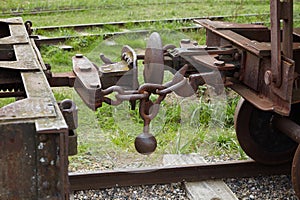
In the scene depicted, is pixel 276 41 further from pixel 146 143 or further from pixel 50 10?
pixel 50 10

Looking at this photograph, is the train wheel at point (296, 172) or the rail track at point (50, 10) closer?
the train wheel at point (296, 172)

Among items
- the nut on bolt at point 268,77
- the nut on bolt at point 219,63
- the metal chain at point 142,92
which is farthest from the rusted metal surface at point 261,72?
the metal chain at point 142,92

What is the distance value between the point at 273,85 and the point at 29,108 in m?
1.75

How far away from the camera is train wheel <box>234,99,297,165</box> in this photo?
15.3 ft

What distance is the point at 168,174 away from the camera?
4.52 metres

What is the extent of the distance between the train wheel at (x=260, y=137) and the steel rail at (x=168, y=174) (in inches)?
3.9

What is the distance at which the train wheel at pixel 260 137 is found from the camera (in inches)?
184

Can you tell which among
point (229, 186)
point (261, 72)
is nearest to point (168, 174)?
point (229, 186)

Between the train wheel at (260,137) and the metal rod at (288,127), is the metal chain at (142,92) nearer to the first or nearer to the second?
the metal rod at (288,127)

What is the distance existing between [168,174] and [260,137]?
884 mm

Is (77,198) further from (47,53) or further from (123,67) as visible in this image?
(47,53)

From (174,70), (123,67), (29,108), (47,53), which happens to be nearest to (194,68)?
(174,70)

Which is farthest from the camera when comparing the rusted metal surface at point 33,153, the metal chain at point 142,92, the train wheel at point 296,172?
the train wheel at point 296,172

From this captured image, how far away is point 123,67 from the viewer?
10.8 feet
